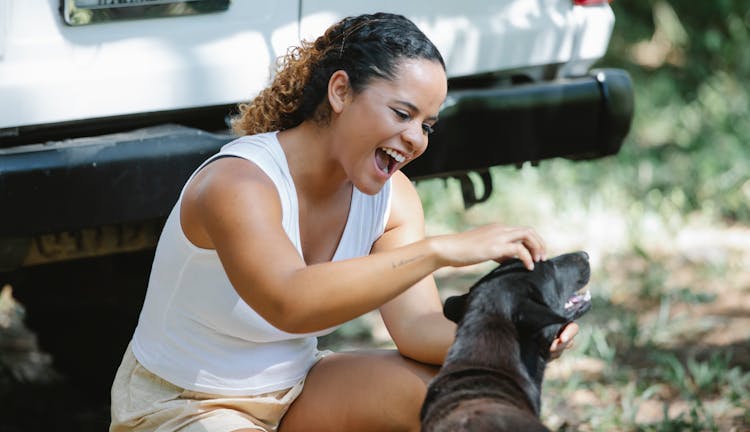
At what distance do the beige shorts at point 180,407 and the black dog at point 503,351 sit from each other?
47 cm

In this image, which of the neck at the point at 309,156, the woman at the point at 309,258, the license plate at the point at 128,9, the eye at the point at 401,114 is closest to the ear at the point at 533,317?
the woman at the point at 309,258

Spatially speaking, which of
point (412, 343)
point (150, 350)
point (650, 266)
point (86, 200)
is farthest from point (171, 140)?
point (650, 266)

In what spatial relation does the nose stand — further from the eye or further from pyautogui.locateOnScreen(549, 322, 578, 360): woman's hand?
pyautogui.locateOnScreen(549, 322, 578, 360): woman's hand

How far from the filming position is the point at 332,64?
2982mm

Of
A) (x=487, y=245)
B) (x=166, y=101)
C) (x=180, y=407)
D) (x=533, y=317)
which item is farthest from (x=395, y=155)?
(x=166, y=101)

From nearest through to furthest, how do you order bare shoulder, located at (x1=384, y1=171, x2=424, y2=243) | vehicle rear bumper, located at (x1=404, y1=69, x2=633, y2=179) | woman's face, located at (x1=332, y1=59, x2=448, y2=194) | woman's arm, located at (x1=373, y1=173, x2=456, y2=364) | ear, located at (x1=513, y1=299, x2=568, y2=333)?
1. ear, located at (x1=513, y1=299, x2=568, y2=333)
2. woman's face, located at (x1=332, y1=59, x2=448, y2=194)
3. woman's arm, located at (x1=373, y1=173, x2=456, y2=364)
4. bare shoulder, located at (x1=384, y1=171, x2=424, y2=243)
5. vehicle rear bumper, located at (x1=404, y1=69, x2=633, y2=179)

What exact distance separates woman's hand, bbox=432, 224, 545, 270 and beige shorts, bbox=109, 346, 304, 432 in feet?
2.43

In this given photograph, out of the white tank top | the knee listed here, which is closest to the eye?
the white tank top

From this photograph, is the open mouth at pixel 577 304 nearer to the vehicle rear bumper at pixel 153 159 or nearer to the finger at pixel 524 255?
the finger at pixel 524 255

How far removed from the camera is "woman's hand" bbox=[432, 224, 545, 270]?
8.59 feet

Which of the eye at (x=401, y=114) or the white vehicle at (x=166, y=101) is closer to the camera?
the eye at (x=401, y=114)

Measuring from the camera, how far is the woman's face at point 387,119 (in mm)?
2834

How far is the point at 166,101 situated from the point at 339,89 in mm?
844

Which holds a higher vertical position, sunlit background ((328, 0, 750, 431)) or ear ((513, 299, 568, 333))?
ear ((513, 299, 568, 333))
